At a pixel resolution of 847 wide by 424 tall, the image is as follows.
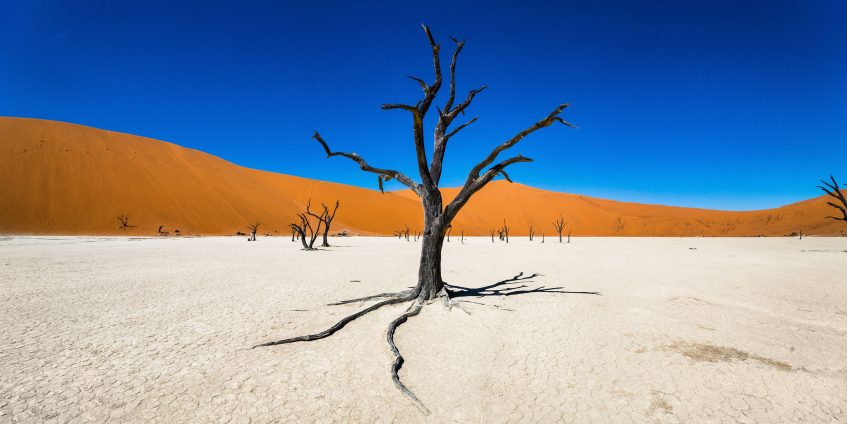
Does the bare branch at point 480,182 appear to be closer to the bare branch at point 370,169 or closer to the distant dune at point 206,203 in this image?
the bare branch at point 370,169

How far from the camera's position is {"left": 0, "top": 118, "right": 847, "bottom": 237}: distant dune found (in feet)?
115

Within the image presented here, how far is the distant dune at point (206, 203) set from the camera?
115ft

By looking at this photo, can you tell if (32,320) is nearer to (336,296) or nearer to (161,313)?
(161,313)

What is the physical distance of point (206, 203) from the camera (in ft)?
151

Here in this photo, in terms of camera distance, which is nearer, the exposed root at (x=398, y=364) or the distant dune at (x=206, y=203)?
the exposed root at (x=398, y=364)

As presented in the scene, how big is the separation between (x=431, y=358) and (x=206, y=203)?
50277 millimetres

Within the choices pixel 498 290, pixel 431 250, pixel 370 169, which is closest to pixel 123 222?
pixel 370 169

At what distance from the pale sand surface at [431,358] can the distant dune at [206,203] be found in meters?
37.2

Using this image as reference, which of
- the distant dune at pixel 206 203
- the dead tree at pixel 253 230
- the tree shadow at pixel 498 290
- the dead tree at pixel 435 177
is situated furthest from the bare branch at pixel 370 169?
the distant dune at pixel 206 203

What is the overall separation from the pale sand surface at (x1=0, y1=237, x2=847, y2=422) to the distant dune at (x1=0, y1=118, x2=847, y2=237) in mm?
37248

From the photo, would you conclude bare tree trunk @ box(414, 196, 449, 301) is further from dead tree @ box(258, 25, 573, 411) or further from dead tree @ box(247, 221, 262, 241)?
dead tree @ box(247, 221, 262, 241)

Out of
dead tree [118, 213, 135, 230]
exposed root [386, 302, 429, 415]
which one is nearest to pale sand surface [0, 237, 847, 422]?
exposed root [386, 302, 429, 415]

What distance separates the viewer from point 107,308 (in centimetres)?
585

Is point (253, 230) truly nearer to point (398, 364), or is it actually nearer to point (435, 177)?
point (435, 177)
